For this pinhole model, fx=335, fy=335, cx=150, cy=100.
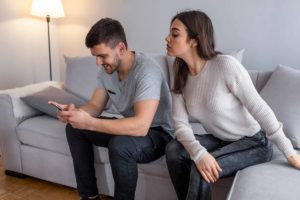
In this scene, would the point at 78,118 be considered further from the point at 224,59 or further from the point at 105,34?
the point at 224,59

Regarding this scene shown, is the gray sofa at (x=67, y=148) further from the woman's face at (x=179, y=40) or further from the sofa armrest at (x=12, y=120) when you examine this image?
the woman's face at (x=179, y=40)

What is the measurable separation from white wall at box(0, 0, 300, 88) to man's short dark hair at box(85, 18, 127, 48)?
1.16 metres

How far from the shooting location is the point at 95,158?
5.69 ft

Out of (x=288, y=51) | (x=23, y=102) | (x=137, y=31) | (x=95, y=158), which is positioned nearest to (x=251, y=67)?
(x=288, y=51)

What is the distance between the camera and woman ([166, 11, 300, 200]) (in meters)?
1.27

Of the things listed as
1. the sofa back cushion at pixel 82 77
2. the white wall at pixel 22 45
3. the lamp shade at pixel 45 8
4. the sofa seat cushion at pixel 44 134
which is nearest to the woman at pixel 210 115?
the sofa seat cushion at pixel 44 134

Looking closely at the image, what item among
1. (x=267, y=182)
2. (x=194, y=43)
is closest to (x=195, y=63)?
(x=194, y=43)

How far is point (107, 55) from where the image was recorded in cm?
146

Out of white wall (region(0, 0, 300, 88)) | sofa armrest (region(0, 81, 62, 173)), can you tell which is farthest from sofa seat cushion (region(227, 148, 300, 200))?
sofa armrest (region(0, 81, 62, 173))

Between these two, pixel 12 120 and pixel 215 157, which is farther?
pixel 12 120

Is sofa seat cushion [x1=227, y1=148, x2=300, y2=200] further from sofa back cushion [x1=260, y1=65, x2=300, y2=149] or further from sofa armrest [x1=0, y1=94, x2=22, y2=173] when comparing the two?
sofa armrest [x1=0, y1=94, x2=22, y2=173]

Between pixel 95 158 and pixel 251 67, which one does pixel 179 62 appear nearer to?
pixel 95 158

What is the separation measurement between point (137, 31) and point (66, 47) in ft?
2.54

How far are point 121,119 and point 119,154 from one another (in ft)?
0.48
